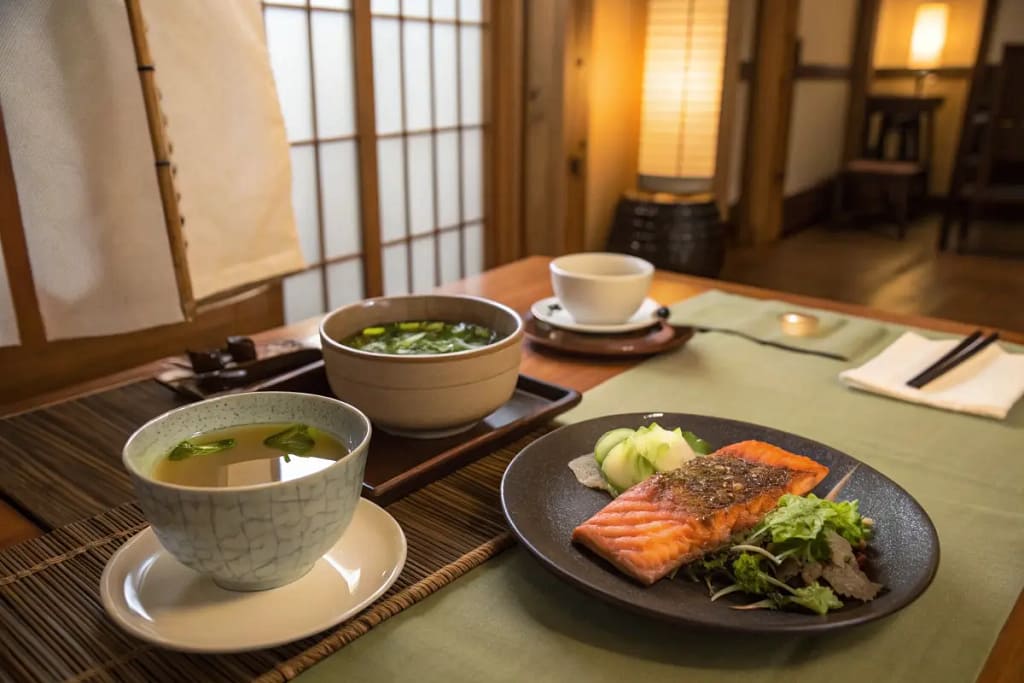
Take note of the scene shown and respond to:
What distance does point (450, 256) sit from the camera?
11.9 ft

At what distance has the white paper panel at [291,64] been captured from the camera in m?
2.63

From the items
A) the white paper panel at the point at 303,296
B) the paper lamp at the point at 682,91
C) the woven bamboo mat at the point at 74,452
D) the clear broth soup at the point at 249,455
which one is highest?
the paper lamp at the point at 682,91

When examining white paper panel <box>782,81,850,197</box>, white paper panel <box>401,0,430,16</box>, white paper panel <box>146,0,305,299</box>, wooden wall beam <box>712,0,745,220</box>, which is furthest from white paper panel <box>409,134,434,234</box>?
white paper panel <box>782,81,850,197</box>

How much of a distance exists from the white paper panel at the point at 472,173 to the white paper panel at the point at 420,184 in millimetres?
215

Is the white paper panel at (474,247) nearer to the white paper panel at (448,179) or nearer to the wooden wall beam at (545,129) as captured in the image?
the white paper panel at (448,179)

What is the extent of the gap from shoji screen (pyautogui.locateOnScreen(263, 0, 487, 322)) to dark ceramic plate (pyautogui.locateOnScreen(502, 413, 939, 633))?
7.28 feet

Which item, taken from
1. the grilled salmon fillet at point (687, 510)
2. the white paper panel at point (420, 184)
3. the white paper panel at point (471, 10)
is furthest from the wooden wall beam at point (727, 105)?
the grilled salmon fillet at point (687, 510)

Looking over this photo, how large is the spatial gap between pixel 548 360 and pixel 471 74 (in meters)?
2.53

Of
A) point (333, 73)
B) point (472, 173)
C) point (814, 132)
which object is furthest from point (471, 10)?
point (814, 132)

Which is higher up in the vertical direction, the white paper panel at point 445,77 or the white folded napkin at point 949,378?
the white paper panel at point 445,77

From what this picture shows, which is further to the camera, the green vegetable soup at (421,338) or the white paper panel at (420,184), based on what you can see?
the white paper panel at (420,184)

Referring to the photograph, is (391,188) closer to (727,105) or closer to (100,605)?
(727,105)

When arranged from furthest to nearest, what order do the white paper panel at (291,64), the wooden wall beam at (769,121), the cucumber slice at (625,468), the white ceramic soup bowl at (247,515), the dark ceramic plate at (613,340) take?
the wooden wall beam at (769,121), the white paper panel at (291,64), the dark ceramic plate at (613,340), the cucumber slice at (625,468), the white ceramic soup bowl at (247,515)

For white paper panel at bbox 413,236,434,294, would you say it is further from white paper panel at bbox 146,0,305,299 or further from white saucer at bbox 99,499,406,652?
white saucer at bbox 99,499,406,652
